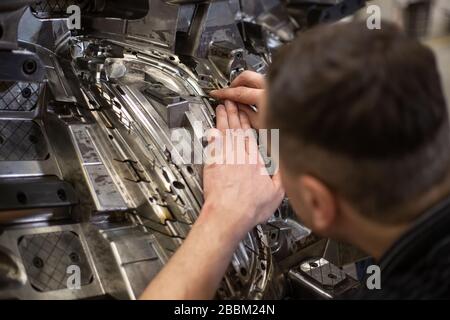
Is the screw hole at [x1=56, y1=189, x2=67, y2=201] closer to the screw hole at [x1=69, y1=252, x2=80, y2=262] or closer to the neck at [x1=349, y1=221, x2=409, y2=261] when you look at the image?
the screw hole at [x1=69, y1=252, x2=80, y2=262]

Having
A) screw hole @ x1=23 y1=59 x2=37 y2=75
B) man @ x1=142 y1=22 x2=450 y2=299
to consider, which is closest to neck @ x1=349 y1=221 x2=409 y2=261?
man @ x1=142 y1=22 x2=450 y2=299

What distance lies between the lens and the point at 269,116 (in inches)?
39.4

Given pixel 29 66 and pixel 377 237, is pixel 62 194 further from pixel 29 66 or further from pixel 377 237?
pixel 377 237

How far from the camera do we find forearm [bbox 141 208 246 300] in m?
1.18

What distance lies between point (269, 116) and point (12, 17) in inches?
30.3

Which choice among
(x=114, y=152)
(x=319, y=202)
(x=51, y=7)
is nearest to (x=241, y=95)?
(x=114, y=152)

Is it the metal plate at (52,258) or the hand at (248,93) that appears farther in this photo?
the hand at (248,93)

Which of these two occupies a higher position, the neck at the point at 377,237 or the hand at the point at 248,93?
the hand at the point at 248,93

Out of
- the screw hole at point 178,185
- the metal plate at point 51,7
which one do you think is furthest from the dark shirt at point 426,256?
the metal plate at point 51,7

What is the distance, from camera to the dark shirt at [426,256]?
3.09ft

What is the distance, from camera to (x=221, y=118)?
1637 millimetres

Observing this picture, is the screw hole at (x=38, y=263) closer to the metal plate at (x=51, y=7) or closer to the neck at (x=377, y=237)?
the neck at (x=377, y=237)

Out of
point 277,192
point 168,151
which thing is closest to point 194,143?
point 168,151
